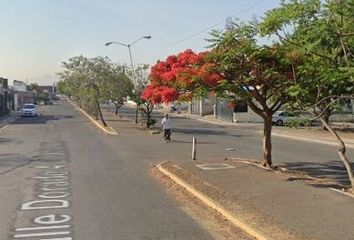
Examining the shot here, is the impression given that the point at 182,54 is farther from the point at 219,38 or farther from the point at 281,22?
the point at 281,22

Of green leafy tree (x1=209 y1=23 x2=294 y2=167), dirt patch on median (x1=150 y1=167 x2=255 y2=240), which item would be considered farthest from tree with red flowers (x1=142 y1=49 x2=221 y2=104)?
dirt patch on median (x1=150 y1=167 x2=255 y2=240)

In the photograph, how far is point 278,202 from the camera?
11.9 meters

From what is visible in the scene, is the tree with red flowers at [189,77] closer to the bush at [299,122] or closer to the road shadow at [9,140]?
the bush at [299,122]

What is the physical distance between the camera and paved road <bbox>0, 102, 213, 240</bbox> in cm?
997

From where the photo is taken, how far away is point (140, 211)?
11.8 meters

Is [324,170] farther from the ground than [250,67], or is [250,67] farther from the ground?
[250,67]

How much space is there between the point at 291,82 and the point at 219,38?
2257mm

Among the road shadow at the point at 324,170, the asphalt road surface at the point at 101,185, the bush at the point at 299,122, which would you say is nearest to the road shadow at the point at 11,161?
the asphalt road surface at the point at 101,185

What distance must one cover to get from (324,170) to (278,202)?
24.5ft

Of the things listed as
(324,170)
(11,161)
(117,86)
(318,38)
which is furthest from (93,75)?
(318,38)

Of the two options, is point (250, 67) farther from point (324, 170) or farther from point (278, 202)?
point (278, 202)

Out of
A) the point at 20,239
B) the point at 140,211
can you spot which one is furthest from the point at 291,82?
the point at 20,239

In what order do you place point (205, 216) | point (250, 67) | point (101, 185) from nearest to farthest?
point (205, 216) < point (101, 185) < point (250, 67)

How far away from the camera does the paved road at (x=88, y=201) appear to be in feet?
32.7
